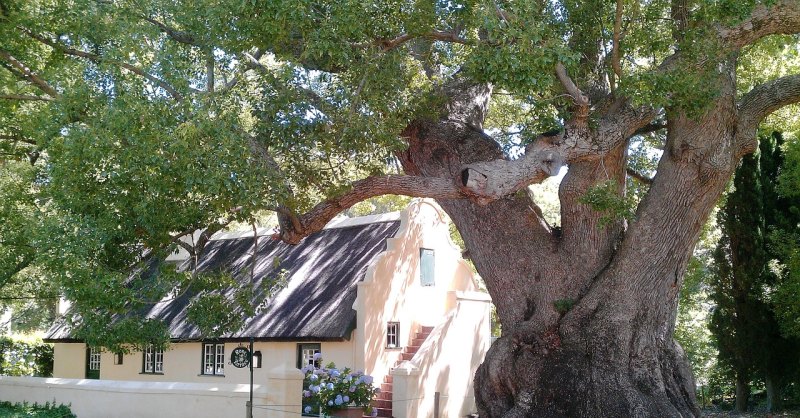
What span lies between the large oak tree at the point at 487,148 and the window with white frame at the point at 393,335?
7.15 meters

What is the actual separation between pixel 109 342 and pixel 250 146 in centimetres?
471

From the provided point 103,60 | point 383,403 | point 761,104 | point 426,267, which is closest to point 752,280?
point 761,104

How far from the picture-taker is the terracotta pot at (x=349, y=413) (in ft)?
60.1

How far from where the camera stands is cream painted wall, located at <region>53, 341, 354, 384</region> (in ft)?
71.4

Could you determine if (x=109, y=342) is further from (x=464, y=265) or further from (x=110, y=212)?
(x=464, y=265)

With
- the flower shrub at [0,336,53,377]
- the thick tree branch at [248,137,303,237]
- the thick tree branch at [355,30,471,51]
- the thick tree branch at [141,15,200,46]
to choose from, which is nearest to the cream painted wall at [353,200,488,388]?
the thick tree branch at [248,137,303,237]

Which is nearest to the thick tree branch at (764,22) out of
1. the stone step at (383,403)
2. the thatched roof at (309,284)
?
the thatched roof at (309,284)

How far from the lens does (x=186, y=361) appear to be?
2478 cm

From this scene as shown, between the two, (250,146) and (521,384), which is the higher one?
(250,146)

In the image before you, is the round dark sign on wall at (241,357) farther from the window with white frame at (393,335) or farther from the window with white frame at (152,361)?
the window with white frame at (152,361)

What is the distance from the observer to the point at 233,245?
28281 millimetres

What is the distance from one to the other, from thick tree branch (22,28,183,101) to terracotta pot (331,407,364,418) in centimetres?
762

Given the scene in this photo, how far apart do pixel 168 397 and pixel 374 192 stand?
6596mm

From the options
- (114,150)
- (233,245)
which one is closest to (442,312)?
(233,245)
